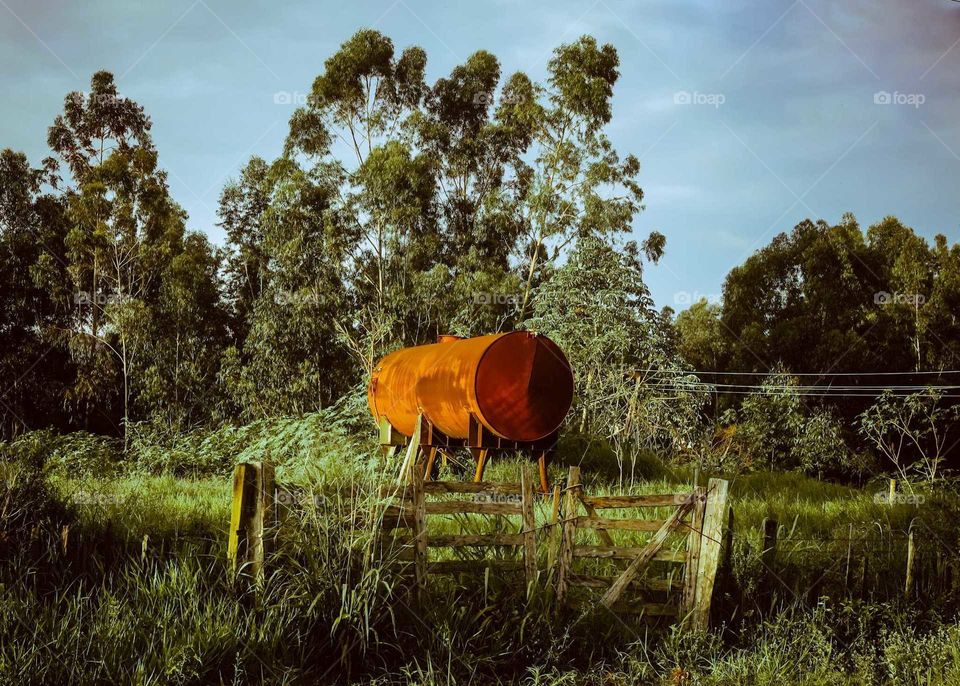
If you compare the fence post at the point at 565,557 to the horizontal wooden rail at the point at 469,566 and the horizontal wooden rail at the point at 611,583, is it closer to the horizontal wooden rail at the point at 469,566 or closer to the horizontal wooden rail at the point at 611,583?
the horizontal wooden rail at the point at 611,583

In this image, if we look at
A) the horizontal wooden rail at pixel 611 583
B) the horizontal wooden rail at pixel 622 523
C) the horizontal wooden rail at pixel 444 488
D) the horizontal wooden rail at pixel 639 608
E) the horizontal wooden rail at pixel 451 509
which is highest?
the horizontal wooden rail at pixel 444 488

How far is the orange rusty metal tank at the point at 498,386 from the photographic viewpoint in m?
10.6

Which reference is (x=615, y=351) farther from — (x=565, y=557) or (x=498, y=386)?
(x=565, y=557)

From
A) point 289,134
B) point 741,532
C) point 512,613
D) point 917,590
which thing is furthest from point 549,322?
point 289,134

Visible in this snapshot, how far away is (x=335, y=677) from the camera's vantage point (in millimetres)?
5059

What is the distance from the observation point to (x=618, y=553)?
6.20 meters

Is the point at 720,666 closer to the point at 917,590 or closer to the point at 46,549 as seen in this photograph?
the point at 917,590

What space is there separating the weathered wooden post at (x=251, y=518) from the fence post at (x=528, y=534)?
1787 mm

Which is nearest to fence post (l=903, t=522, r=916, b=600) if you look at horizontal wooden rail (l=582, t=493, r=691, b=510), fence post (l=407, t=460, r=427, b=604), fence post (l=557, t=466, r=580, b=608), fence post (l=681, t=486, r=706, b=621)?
fence post (l=681, t=486, r=706, b=621)

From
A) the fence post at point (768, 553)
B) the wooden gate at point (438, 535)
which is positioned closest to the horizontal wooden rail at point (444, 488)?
the wooden gate at point (438, 535)

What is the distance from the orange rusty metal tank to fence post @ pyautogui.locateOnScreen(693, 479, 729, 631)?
477 centimetres

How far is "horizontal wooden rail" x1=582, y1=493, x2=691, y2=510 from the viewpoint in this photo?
20.1ft

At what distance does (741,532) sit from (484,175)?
1979 cm

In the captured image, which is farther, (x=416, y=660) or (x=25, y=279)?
(x=25, y=279)
